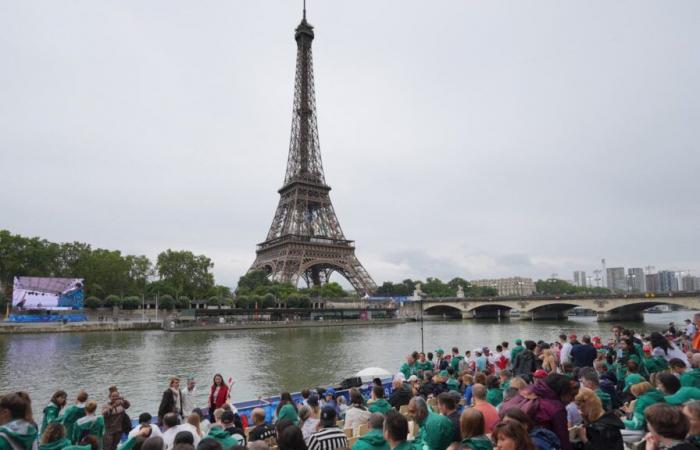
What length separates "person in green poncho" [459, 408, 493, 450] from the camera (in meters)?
3.91

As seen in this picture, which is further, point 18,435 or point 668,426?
point 18,435

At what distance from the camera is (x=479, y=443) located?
390cm

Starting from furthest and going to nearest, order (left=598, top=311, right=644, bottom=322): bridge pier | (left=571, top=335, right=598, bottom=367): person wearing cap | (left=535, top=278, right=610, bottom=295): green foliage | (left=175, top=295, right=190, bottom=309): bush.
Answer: (left=535, top=278, right=610, bottom=295): green foliage → (left=598, top=311, right=644, bottom=322): bridge pier → (left=175, top=295, right=190, bottom=309): bush → (left=571, top=335, right=598, bottom=367): person wearing cap

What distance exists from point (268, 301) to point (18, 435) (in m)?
60.1

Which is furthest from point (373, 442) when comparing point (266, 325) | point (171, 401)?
point (266, 325)

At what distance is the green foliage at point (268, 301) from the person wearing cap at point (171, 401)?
5432 cm

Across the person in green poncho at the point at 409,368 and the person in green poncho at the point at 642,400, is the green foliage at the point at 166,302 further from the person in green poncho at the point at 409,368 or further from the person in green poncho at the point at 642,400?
the person in green poncho at the point at 642,400

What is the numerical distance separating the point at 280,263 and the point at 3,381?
51414mm

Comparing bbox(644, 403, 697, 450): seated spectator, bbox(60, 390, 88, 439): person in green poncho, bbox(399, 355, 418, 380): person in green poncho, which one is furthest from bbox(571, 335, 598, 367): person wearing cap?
bbox(60, 390, 88, 439): person in green poncho

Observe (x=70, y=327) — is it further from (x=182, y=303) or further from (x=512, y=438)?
(x=512, y=438)

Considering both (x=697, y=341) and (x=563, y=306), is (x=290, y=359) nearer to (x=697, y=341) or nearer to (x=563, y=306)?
(x=697, y=341)

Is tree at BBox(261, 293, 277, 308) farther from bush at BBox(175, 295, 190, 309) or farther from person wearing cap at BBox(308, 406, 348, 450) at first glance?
person wearing cap at BBox(308, 406, 348, 450)

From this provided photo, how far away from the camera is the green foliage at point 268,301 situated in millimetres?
63009

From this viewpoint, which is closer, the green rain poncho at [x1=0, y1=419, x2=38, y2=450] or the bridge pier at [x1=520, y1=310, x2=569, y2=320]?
the green rain poncho at [x1=0, y1=419, x2=38, y2=450]
